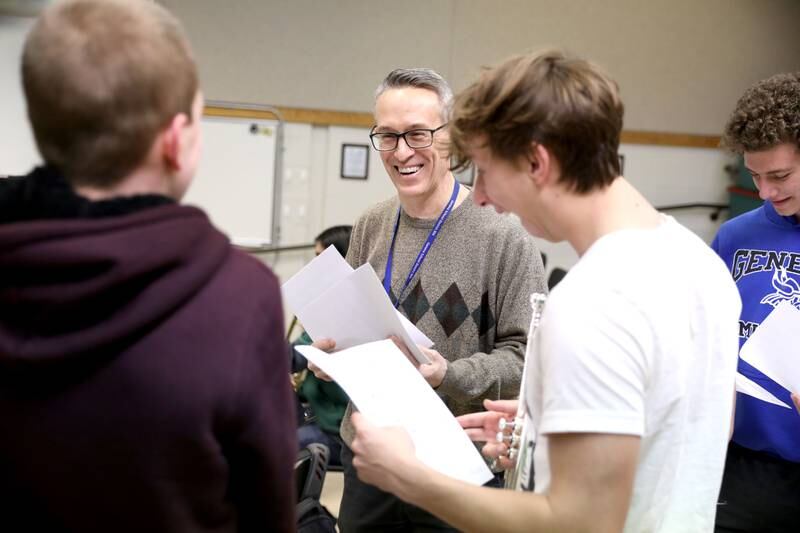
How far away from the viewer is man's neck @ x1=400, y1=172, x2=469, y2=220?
175 centimetres

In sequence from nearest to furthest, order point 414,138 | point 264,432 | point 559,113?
point 264,432 < point 559,113 < point 414,138

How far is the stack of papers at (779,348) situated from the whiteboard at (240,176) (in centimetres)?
378

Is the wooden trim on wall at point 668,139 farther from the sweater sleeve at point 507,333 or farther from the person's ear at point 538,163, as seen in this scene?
the person's ear at point 538,163

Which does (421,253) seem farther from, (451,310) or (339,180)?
(339,180)

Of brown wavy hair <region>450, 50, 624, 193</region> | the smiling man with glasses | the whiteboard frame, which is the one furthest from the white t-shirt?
the whiteboard frame

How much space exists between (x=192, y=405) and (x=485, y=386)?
901 mm

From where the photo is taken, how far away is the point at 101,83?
2.35 feet

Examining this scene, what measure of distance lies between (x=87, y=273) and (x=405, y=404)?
26.8 inches

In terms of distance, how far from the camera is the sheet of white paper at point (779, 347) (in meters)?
1.57

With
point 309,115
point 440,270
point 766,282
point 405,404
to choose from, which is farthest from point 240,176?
point 405,404

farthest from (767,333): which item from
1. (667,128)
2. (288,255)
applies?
(667,128)

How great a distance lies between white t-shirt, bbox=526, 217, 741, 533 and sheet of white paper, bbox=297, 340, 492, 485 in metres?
0.20

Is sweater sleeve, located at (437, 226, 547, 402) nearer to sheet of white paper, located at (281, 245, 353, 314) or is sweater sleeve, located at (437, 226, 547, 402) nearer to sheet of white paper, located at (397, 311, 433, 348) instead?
sheet of white paper, located at (397, 311, 433, 348)

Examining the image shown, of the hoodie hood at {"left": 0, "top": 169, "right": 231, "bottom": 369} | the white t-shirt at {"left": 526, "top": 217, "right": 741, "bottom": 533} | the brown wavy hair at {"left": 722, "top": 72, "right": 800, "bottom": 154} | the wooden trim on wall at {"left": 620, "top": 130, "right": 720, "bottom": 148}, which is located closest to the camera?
the hoodie hood at {"left": 0, "top": 169, "right": 231, "bottom": 369}
